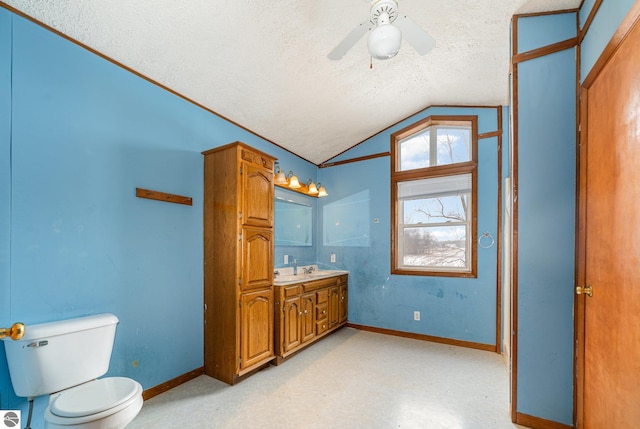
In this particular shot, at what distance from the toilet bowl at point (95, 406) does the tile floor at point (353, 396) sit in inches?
21.3

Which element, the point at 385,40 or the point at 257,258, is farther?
the point at 257,258

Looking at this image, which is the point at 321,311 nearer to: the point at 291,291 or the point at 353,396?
the point at 291,291

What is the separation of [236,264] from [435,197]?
2.69 m

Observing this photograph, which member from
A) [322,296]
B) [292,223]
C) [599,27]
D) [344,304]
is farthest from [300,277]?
[599,27]

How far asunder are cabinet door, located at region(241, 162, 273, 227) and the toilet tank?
127cm

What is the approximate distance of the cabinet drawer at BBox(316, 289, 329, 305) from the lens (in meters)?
3.48

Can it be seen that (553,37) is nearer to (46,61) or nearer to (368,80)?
(368,80)

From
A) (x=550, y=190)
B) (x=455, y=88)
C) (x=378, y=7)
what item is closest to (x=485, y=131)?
(x=455, y=88)

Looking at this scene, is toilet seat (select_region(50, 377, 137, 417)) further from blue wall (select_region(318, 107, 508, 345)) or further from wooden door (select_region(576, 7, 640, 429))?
blue wall (select_region(318, 107, 508, 345))

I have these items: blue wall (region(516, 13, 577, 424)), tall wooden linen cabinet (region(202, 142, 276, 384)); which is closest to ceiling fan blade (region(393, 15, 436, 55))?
blue wall (region(516, 13, 577, 424))

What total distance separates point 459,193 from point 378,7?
2.75 meters

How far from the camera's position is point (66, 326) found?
1.67 m

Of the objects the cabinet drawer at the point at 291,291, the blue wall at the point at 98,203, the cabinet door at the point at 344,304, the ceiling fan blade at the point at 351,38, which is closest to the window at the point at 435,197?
the cabinet door at the point at 344,304

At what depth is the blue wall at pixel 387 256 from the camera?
11.1 feet
